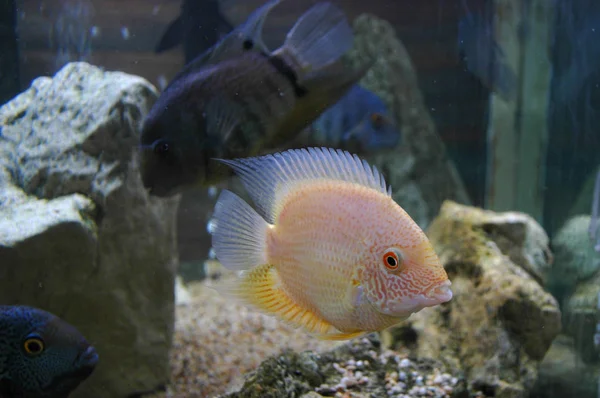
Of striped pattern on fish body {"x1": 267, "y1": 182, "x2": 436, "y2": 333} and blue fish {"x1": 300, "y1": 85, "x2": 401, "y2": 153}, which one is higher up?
blue fish {"x1": 300, "y1": 85, "x2": 401, "y2": 153}

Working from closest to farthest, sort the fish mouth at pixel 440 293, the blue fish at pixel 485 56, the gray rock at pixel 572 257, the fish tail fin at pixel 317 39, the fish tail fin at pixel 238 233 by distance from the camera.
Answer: the fish mouth at pixel 440 293 → the fish tail fin at pixel 238 233 → the fish tail fin at pixel 317 39 → the gray rock at pixel 572 257 → the blue fish at pixel 485 56

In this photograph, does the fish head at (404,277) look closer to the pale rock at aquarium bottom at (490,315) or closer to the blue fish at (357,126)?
the blue fish at (357,126)

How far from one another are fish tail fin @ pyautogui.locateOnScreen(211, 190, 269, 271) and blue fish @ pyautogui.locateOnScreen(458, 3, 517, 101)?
2884 mm

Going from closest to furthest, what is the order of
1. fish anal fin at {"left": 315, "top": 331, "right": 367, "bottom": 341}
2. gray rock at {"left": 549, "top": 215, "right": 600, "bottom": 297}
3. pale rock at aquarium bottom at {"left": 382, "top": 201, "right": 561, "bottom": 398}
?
fish anal fin at {"left": 315, "top": 331, "right": 367, "bottom": 341}
pale rock at aquarium bottom at {"left": 382, "top": 201, "right": 561, "bottom": 398}
gray rock at {"left": 549, "top": 215, "right": 600, "bottom": 297}

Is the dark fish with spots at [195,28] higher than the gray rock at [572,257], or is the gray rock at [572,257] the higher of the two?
the dark fish with spots at [195,28]

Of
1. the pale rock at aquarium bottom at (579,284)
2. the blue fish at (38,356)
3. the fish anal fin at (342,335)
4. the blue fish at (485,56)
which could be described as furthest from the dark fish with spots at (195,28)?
the pale rock at aquarium bottom at (579,284)

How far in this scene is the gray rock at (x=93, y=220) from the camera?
2344 mm

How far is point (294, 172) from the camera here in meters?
1.41

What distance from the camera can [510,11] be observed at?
423 centimetres

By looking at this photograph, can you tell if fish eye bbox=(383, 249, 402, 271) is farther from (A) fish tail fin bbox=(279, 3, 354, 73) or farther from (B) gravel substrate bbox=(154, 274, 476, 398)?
(A) fish tail fin bbox=(279, 3, 354, 73)

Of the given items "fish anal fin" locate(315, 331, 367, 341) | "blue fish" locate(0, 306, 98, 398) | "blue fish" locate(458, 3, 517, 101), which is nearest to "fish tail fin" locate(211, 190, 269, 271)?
"fish anal fin" locate(315, 331, 367, 341)

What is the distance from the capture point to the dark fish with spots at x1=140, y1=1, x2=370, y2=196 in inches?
77.3

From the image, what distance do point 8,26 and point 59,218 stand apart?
55.3 inches

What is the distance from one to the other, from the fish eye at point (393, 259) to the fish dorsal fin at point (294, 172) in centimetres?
18
